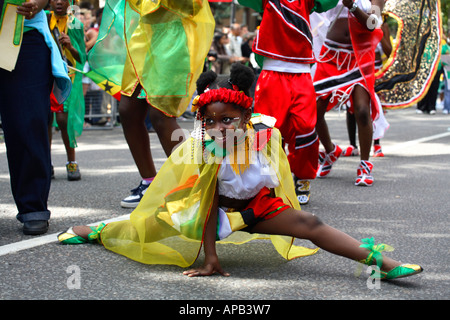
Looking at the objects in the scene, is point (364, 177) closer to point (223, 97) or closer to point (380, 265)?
point (380, 265)

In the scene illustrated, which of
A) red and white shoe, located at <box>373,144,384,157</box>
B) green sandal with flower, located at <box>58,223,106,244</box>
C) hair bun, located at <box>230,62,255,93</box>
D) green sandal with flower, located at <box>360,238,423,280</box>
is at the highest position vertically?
hair bun, located at <box>230,62,255,93</box>

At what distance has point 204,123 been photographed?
10.8ft

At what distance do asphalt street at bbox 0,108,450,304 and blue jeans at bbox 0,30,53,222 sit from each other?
225 millimetres

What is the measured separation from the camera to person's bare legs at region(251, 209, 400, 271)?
3.14 meters

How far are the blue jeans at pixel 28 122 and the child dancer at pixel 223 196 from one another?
2.84ft

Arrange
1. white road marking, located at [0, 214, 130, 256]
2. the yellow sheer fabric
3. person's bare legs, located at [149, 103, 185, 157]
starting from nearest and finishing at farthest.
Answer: white road marking, located at [0, 214, 130, 256], the yellow sheer fabric, person's bare legs, located at [149, 103, 185, 157]

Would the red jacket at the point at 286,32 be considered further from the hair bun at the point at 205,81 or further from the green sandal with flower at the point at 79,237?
the green sandal with flower at the point at 79,237

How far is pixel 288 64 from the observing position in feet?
16.0

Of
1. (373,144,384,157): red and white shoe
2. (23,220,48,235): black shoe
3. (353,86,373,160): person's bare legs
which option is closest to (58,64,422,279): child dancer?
(23,220,48,235): black shoe

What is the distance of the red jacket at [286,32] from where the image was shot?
4.78 metres

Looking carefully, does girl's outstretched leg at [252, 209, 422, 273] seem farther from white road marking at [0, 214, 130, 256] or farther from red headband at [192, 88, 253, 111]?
white road marking at [0, 214, 130, 256]

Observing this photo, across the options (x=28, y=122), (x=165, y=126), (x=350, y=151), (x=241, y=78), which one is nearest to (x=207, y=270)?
(x=241, y=78)
